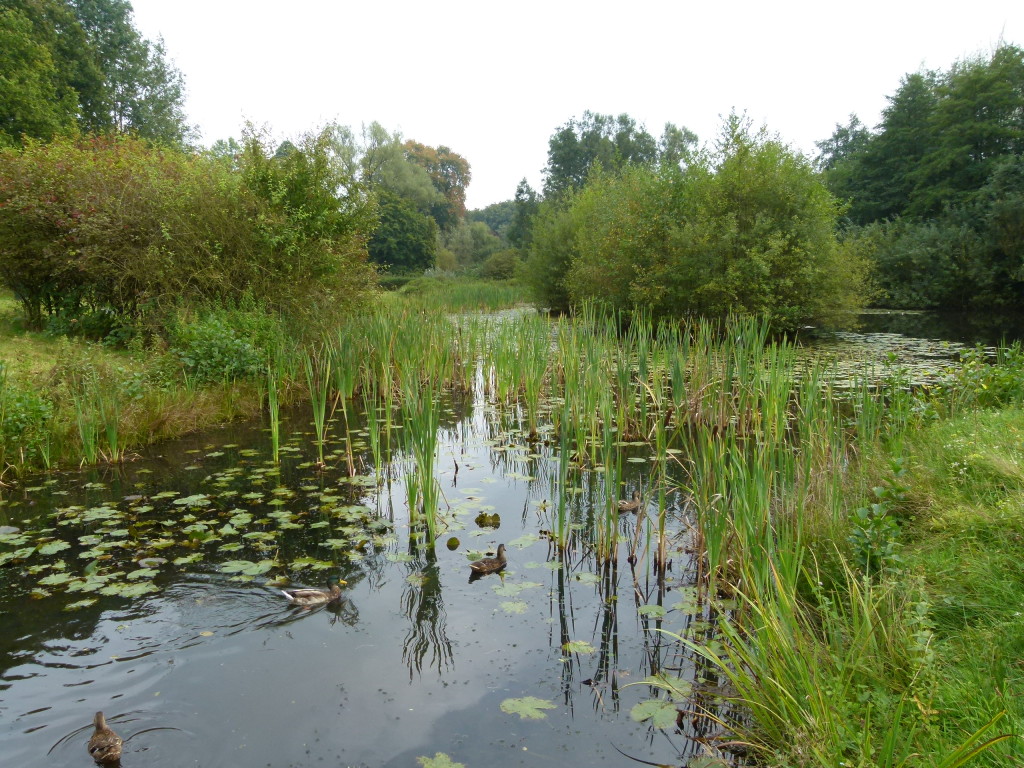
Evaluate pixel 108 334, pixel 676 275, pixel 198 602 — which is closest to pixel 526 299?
pixel 676 275

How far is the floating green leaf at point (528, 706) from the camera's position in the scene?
9.34ft

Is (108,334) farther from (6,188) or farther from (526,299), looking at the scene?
(526,299)

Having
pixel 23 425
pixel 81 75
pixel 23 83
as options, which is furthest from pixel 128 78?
pixel 23 425

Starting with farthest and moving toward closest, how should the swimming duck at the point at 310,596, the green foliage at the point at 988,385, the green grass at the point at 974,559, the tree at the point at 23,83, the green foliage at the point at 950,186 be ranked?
1. the green foliage at the point at 950,186
2. the tree at the point at 23,83
3. the green foliage at the point at 988,385
4. the swimming duck at the point at 310,596
5. the green grass at the point at 974,559

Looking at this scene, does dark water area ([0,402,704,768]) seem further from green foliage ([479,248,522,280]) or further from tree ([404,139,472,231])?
tree ([404,139,472,231])

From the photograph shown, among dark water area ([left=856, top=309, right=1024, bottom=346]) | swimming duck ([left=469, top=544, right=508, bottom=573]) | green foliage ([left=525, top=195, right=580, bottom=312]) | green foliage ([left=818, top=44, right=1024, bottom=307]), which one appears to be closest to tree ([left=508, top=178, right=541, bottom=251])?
green foliage ([left=525, top=195, right=580, bottom=312])

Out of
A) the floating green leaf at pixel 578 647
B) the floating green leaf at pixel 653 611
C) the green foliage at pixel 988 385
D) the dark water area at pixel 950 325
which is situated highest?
the green foliage at pixel 988 385

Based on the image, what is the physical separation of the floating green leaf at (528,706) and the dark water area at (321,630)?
0.06 feet

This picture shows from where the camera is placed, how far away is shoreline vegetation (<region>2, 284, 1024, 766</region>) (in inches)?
87.2

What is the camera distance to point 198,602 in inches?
148

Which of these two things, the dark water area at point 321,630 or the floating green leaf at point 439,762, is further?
the dark water area at point 321,630

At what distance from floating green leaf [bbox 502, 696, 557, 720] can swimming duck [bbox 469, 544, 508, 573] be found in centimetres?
118

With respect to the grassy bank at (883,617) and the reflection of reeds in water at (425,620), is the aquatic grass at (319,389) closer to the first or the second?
the reflection of reeds in water at (425,620)

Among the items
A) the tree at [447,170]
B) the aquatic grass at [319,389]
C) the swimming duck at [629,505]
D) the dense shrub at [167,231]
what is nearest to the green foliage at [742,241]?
the dense shrub at [167,231]
